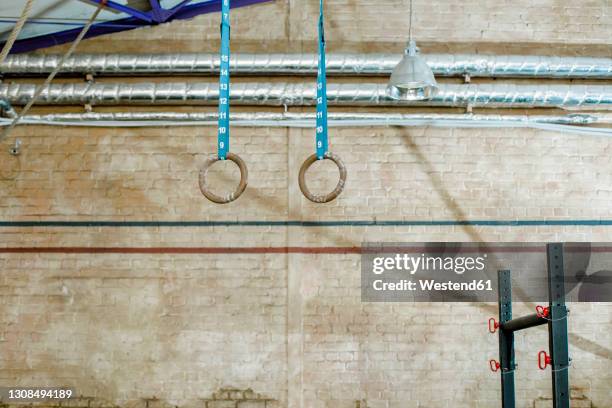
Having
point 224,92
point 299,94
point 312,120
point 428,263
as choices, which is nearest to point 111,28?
point 299,94

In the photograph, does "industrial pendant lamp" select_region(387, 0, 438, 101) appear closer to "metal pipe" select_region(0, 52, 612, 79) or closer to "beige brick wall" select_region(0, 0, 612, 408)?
"metal pipe" select_region(0, 52, 612, 79)

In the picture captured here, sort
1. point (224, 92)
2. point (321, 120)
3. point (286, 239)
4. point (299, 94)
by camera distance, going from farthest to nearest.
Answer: point (286, 239) < point (299, 94) < point (321, 120) < point (224, 92)

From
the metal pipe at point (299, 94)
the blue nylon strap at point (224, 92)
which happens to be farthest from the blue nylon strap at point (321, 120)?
the metal pipe at point (299, 94)

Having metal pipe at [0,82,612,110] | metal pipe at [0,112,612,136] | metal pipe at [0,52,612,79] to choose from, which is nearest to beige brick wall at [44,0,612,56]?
metal pipe at [0,52,612,79]

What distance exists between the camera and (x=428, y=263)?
6734mm

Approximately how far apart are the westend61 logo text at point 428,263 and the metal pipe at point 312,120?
59.1 inches

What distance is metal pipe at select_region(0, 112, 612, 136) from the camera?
6.71m

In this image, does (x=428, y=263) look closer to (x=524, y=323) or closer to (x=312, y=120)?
(x=312, y=120)

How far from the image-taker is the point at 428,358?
6.55m

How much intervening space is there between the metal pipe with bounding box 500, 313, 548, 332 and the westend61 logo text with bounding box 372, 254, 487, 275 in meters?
1.86

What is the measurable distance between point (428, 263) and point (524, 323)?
230 cm

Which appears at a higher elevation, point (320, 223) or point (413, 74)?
point (413, 74)

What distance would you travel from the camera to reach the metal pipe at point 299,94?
21.6ft

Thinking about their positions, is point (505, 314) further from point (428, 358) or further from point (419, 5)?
point (419, 5)
